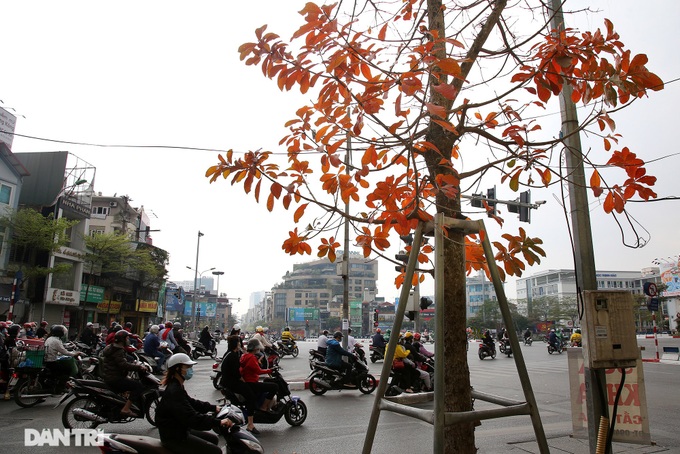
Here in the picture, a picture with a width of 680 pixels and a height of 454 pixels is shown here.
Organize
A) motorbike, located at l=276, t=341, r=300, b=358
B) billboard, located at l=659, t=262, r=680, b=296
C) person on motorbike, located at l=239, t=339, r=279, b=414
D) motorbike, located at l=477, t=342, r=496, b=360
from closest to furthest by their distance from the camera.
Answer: person on motorbike, located at l=239, t=339, r=279, b=414 → motorbike, located at l=477, t=342, r=496, b=360 → motorbike, located at l=276, t=341, r=300, b=358 → billboard, located at l=659, t=262, r=680, b=296

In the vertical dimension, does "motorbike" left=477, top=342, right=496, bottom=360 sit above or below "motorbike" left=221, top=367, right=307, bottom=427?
below

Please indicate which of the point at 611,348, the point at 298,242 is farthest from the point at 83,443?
the point at 611,348

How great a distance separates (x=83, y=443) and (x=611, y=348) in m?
6.84

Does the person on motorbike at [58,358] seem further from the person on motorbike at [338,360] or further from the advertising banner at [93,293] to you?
the advertising banner at [93,293]

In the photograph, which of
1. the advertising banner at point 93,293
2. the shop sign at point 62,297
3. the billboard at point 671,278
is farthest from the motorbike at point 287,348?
the billboard at point 671,278

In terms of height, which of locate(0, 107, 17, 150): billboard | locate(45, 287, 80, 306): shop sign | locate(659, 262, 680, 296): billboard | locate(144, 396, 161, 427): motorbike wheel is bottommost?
locate(144, 396, 161, 427): motorbike wheel

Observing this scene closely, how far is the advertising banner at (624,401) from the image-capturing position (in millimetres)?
5234

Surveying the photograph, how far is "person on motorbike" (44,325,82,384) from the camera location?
9367 mm

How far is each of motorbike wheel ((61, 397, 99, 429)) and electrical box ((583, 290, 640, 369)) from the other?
704cm

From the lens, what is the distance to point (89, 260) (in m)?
33.5

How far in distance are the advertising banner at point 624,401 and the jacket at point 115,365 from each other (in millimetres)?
6531

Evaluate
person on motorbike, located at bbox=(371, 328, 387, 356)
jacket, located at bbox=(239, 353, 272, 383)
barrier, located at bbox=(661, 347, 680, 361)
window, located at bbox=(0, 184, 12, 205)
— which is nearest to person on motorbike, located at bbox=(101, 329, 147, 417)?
jacket, located at bbox=(239, 353, 272, 383)

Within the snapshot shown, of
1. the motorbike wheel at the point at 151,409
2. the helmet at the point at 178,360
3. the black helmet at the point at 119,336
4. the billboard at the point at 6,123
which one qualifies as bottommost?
the motorbike wheel at the point at 151,409

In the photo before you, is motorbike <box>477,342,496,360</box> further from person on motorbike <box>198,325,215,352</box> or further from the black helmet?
the black helmet
